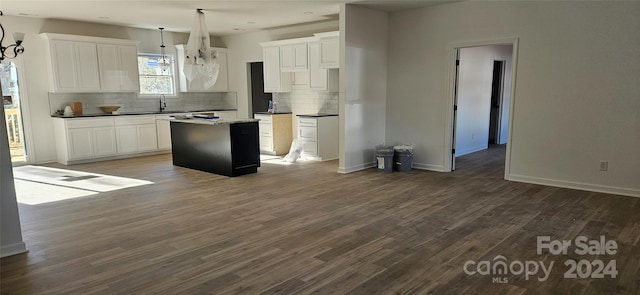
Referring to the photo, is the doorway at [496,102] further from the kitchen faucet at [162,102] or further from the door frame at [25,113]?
the door frame at [25,113]

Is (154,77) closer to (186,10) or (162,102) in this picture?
(162,102)

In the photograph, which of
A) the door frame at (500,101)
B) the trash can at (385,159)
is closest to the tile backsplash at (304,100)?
the trash can at (385,159)

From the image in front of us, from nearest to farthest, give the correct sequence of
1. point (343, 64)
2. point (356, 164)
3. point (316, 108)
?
1. point (343, 64)
2. point (356, 164)
3. point (316, 108)

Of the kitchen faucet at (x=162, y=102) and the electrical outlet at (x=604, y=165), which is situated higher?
the kitchen faucet at (x=162, y=102)

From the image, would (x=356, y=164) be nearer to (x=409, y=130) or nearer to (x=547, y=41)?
(x=409, y=130)

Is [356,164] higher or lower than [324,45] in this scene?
lower

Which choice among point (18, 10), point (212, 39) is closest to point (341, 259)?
point (18, 10)

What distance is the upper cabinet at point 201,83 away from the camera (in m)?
8.88

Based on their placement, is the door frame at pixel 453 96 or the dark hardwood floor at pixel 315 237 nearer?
the dark hardwood floor at pixel 315 237

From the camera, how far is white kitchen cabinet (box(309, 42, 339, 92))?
7.39 metres

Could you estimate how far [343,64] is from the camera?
237 inches

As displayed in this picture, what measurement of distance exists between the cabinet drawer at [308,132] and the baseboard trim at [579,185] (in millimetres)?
Result: 3252

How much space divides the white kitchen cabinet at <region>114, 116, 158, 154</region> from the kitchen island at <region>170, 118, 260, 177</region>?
1.62 metres

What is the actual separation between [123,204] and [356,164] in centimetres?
338
